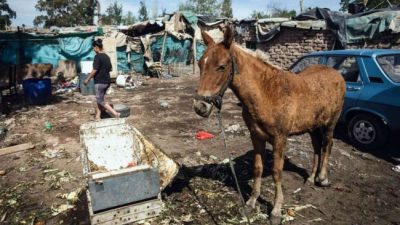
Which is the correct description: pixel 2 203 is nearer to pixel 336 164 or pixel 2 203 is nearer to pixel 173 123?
pixel 173 123

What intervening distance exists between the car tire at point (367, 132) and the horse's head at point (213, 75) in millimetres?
4348

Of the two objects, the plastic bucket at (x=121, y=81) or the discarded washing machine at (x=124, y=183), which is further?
the plastic bucket at (x=121, y=81)

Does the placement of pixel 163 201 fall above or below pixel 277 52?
below

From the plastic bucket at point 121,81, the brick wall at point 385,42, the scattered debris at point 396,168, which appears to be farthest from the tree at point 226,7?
the scattered debris at point 396,168

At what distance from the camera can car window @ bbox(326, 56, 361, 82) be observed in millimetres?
6871

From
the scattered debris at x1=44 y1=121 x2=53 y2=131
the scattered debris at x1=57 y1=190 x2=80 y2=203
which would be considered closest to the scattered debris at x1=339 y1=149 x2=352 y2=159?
the scattered debris at x1=57 y1=190 x2=80 y2=203

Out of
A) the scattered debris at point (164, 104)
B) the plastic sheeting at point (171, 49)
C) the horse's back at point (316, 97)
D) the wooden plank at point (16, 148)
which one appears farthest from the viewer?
the plastic sheeting at point (171, 49)

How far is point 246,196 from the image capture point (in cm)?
501

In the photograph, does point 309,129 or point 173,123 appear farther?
point 173,123

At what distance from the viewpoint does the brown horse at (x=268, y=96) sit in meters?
3.54

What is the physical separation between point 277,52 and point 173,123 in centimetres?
996

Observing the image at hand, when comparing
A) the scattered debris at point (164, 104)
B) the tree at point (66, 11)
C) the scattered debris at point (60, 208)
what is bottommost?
the scattered debris at point (60, 208)

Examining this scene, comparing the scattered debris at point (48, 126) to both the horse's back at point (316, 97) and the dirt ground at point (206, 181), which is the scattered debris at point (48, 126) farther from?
the horse's back at point (316, 97)

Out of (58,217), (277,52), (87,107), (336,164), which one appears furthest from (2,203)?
(277,52)
